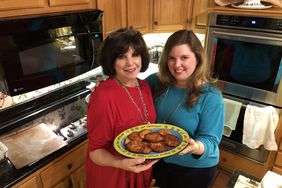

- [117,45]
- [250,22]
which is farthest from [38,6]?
[250,22]

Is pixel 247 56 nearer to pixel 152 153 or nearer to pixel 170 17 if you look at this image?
pixel 170 17

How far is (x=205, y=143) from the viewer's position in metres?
1.06

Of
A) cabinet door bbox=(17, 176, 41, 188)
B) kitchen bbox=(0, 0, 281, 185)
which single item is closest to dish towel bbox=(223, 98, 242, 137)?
kitchen bbox=(0, 0, 281, 185)

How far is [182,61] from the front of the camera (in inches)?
44.5

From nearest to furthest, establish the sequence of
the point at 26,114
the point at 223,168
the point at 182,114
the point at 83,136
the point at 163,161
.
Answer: the point at 182,114 → the point at 163,161 → the point at 83,136 → the point at 26,114 → the point at 223,168

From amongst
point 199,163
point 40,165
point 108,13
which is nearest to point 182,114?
point 199,163

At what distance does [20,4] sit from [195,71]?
92 cm

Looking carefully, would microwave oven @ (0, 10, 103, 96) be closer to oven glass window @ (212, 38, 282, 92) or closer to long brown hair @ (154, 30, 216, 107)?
long brown hair @ (154, 30, 216, 107)

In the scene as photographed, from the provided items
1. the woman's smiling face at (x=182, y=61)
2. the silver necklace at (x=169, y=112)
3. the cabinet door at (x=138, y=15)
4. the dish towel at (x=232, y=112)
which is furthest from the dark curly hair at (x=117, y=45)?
the dish towel at (x=232, y=112)

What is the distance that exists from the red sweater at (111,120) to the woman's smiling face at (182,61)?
190 mm

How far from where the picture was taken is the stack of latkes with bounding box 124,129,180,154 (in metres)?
1.00

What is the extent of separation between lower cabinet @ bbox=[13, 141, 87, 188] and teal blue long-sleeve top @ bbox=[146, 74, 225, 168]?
569 millimetres

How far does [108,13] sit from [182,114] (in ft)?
2.99

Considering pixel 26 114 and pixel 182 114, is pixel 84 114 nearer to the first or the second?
pixel 26 114
